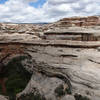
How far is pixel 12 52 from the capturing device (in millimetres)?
25953

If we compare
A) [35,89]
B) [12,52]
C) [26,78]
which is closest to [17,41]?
[12,52]

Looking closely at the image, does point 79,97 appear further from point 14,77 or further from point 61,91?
point 14,77

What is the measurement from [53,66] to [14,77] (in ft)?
31.3

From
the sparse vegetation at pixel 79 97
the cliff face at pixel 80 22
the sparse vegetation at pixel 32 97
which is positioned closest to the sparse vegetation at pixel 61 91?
the sparse vegetation at pixel 79 97

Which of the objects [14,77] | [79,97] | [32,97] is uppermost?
[79,97]

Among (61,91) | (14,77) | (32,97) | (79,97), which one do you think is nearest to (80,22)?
(14,77)

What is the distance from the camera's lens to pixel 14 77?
2495cm

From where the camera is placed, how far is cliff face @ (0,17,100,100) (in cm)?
1380

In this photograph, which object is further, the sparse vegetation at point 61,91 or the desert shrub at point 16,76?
the desert shrub at point 16,76

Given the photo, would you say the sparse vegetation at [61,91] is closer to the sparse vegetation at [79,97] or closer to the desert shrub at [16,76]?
the sparse vegetation at [79,97]

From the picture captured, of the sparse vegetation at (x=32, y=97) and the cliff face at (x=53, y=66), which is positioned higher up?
the cliff face at (x=53, y=66)

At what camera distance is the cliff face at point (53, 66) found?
1380 cm

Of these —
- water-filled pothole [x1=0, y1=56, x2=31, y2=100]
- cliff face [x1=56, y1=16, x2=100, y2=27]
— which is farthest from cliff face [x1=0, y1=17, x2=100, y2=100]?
cliff face [x1=56, y1=16, x2=100, y2=27]

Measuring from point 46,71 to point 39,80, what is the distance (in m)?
1.39
